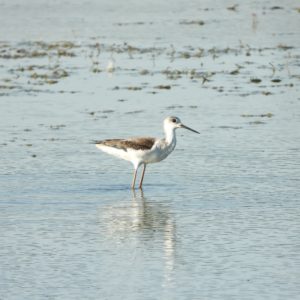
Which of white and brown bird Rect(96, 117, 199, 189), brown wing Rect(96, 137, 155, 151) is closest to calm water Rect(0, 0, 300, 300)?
white and brown bird Rect(96, 117, 199, 189)

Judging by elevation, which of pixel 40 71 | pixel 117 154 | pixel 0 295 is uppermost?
pixel 40 71

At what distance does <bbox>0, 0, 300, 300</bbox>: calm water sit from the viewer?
11.0 meters

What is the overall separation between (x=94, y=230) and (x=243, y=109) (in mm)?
9384

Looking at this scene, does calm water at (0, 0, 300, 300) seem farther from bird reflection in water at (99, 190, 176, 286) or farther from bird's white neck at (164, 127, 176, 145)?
bird's white neck at (164, 127, 176, 145)

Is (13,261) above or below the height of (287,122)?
below

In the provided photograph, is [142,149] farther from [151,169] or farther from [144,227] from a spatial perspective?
[144,227]

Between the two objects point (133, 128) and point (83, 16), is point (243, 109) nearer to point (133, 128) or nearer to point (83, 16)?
point (133, 128)

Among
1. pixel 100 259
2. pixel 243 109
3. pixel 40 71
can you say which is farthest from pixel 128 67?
pixel 100 259

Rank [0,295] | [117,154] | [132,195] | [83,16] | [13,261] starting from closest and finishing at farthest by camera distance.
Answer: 1. [0,295]
2. [13,261]
3. [132,195]
4. [117,154]
5. [83,16]

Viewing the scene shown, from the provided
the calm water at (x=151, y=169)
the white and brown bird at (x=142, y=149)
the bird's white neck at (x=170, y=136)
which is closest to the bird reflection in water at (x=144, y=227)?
the calm water at (x=151, y=169)

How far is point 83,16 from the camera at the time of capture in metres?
39.2

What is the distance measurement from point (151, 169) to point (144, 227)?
397 cm

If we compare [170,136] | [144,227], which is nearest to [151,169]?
[170,136]

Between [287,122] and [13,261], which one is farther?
[287,122]
